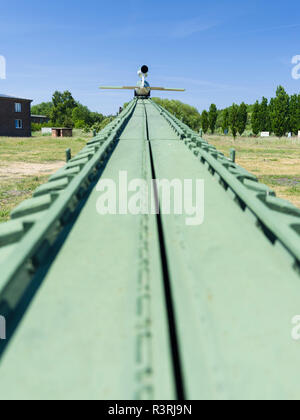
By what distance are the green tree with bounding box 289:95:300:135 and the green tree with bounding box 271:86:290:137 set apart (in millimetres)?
609

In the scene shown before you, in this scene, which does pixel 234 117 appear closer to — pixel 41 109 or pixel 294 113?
pixel 294 113

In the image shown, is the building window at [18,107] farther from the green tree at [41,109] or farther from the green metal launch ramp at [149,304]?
the green tree at [41,109]

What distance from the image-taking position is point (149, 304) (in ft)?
5.30

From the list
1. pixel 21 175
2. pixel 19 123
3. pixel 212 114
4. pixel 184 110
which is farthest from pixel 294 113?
pixel 21 175

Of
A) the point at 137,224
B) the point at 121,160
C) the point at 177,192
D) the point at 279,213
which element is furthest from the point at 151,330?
the point at 121,160

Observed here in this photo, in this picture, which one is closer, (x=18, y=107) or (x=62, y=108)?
(x=18, y=107)

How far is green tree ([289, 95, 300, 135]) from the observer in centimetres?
4912

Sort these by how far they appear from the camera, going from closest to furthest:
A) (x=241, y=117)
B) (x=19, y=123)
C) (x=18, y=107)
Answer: (x=18, y=107), (x=19, y=123), (x=241, y=117)

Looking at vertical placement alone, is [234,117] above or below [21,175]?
above

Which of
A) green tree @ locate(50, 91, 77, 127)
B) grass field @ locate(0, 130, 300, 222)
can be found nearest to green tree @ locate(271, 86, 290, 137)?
grass field @ locate(0, 130, 300, 222)

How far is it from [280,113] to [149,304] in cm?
5490

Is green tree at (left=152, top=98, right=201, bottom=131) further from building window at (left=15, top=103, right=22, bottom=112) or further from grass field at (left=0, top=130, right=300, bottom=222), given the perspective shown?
grass field at (left=0, top=130, right=300, bottom=222)

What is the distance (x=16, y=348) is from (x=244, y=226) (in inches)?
77.4

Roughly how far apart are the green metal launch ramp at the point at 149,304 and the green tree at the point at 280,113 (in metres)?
52.8
